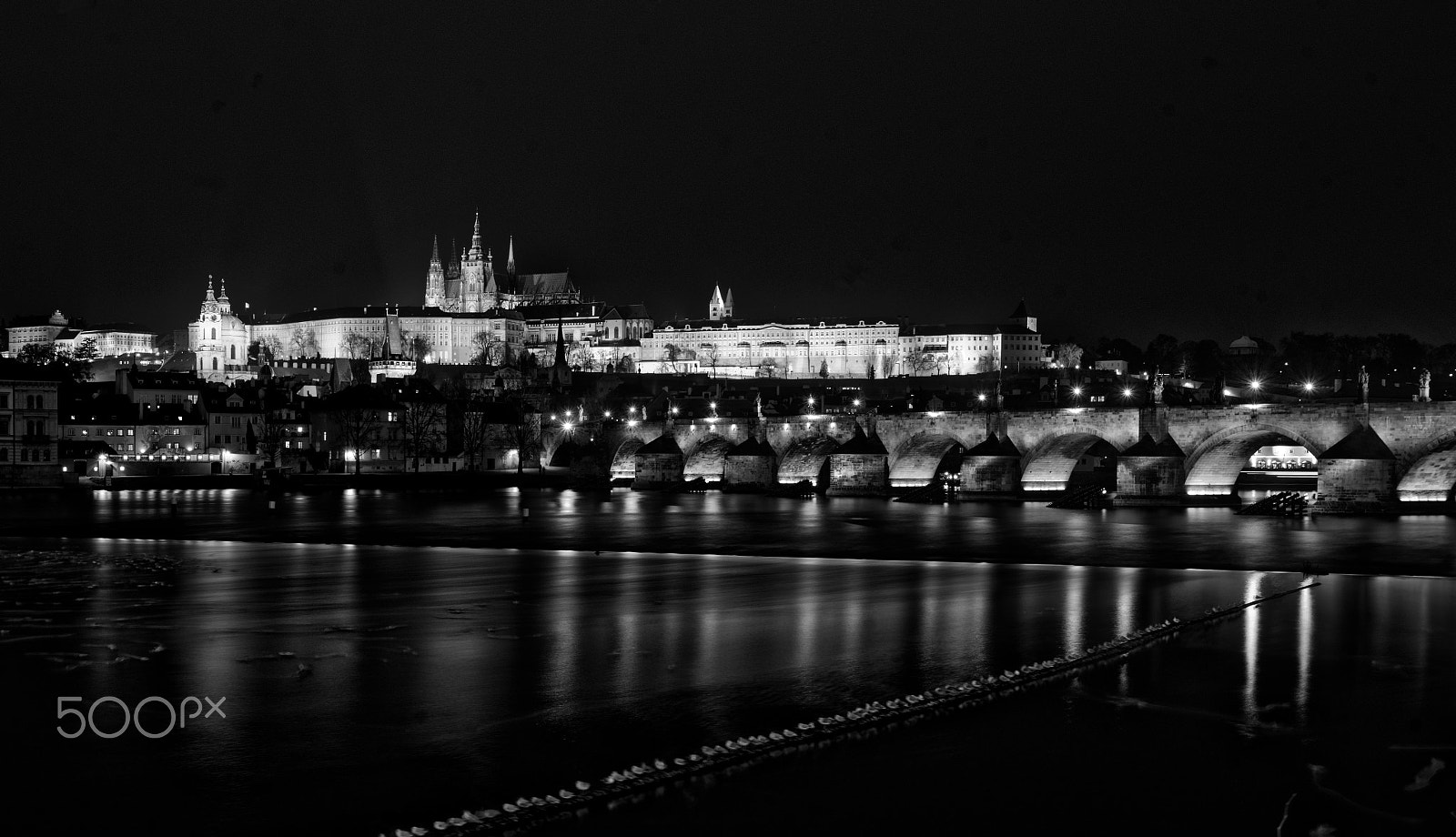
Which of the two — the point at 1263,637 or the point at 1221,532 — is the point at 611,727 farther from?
the point at 1221,532

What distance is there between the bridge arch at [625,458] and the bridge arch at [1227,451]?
127 feet

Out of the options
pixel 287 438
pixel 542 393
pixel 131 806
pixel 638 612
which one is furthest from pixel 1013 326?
pixel 131 806

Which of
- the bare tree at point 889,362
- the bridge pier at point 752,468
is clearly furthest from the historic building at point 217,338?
the bridge pier at point 752,468

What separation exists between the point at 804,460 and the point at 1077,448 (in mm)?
15857

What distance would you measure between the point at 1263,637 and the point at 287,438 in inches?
3229

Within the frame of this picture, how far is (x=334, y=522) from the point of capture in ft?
156

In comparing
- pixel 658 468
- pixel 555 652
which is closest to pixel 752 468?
pixel 658 468

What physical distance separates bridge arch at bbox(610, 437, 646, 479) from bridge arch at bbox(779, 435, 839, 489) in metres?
15.7

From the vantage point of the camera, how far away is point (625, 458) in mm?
84625

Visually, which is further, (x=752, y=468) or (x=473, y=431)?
(x=473, y=431)

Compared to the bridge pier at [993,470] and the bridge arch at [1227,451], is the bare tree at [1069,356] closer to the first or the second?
the bridge pier at [993,470]

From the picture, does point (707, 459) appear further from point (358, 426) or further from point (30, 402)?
point (30, 402)

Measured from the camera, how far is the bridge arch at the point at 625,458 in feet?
276

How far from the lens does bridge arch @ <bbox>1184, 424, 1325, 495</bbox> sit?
47.1 metres
